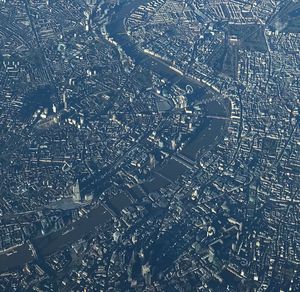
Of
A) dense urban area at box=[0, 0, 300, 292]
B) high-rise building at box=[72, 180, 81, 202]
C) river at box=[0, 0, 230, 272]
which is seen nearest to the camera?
dense urban area at box=[0, 0, 300, 292]

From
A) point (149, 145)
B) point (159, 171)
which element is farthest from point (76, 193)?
point (149, 145)

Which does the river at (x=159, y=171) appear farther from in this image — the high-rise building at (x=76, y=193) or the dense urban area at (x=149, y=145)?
the high-rise building at (x=76, y=193)

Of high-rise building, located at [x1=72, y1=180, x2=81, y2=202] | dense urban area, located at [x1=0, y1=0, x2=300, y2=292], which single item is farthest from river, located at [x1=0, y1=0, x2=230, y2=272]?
high-rise building, located at [x1=72, y1=180, x2=81, y2=202]

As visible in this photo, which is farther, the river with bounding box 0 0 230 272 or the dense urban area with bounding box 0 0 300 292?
the river with bounding box 0 0 230 272

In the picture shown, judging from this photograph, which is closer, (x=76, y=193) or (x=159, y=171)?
(x=76, y=193)

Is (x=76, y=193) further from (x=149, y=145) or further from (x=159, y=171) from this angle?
(x=149, y=145)

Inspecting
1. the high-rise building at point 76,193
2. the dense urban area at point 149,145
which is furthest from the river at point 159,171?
the high-rise building at point 76,193

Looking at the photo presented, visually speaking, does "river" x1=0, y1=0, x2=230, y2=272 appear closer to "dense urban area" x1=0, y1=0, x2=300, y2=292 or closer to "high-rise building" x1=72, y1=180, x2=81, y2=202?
"dense urban area" x1=0, y1=0, x2=300, y2=292

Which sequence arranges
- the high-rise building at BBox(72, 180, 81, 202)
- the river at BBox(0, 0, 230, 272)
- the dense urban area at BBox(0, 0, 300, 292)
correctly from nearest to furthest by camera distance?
the dense urban area at BBox(0, 0, 300, 292) < the river at BBox(0, 0, 230, 272) < the high-rise building at BBox(72, 180, 81, 202)
